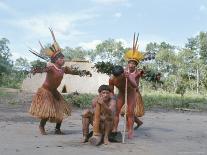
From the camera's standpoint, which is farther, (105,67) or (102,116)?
(105,67)

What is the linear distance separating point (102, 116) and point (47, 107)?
5.40 ft

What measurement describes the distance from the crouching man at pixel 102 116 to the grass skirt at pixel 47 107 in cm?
139

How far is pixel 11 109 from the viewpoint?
14.8m

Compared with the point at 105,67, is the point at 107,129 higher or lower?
lower

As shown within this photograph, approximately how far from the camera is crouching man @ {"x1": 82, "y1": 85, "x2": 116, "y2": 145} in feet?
→ 23.2

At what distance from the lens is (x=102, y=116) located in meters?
7.14

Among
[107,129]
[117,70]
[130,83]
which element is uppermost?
[117,70]

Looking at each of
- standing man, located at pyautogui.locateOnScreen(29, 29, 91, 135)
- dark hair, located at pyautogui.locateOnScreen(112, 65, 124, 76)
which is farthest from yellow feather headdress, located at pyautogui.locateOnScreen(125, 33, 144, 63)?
standing man, located at pyautogui.locateOnScreen(29, 29, 91, 135)

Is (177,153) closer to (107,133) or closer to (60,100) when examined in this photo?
(107,133)

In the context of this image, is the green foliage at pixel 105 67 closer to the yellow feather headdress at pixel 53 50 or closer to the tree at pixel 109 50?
the yellow feather headdress at pixel 53 50

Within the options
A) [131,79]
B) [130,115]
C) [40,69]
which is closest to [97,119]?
[131,79]

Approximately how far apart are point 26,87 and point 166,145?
23479mm

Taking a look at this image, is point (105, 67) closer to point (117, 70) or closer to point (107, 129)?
point (117, 70)

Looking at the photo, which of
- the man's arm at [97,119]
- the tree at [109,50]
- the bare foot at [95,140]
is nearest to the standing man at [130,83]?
the man's arm at [97,119]
